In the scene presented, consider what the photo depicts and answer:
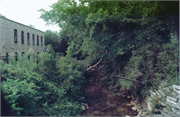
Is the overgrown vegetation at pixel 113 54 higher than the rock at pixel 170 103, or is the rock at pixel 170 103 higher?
the overgrown vegetation at pixel 113 54

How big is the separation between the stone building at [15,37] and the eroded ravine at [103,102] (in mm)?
5740

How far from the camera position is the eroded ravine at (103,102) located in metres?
6.97

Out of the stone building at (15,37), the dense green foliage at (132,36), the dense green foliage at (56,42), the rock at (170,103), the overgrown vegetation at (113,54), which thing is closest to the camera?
the rock at (170,103)

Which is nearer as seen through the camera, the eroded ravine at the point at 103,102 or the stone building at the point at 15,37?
the eroded ravine at the point at 103,102

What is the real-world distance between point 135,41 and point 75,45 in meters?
5.08

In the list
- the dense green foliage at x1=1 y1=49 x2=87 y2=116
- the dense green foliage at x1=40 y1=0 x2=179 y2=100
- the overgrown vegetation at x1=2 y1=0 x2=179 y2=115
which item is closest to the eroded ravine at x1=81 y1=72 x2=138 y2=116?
the overgrown vegetation at x1=2 y1=0 x2=179 y2=115

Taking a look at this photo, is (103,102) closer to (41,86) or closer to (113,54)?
(113,54)

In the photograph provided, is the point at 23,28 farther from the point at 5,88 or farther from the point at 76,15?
the point at 5,88

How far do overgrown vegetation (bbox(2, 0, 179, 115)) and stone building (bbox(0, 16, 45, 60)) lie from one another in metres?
2.62

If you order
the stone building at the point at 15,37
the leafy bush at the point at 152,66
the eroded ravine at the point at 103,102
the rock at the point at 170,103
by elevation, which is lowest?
the eroded ravine at the point at 103,102

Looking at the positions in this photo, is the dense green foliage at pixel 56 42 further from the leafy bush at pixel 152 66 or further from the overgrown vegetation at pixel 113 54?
the leafy bush at pixel 152 66

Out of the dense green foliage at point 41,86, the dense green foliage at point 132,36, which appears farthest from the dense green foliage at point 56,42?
the dense green foliage at point 41,86

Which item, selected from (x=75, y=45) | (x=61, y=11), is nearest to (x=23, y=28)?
(x=61, y=11)

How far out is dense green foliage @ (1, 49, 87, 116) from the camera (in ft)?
12.2
